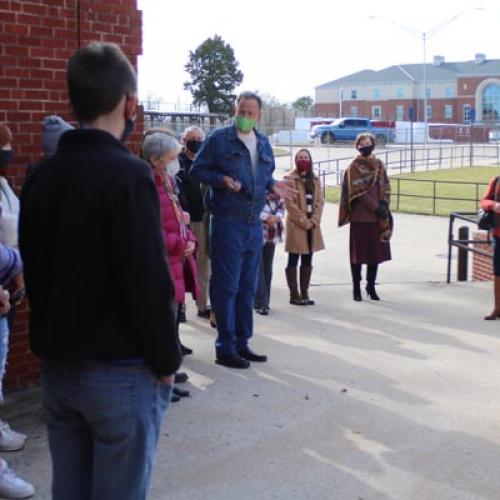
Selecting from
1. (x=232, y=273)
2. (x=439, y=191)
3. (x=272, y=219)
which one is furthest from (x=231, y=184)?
(x=439, y=191)

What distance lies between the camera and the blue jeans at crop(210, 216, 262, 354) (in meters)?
6.27

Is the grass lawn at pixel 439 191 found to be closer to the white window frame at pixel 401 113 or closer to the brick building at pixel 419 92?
the brick building at pixel 419 92

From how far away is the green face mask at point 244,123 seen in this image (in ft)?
20.4

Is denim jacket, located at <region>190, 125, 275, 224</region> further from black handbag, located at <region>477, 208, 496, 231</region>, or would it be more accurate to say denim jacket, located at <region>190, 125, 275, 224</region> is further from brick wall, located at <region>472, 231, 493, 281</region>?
brick wall, located at <region>472, 231, 493, 281</region>

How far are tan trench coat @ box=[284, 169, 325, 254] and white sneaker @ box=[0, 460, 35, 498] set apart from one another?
527cm

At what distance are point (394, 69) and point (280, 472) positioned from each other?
101 metres

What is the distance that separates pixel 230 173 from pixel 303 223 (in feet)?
9.34

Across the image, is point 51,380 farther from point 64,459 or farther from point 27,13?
point 27,13

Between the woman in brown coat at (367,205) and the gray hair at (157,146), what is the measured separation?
3969mm

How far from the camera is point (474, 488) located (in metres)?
4.27

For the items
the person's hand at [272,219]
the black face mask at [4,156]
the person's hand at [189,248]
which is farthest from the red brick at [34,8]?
the person's hand at [272,219]

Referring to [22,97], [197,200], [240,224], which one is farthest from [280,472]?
[197,200]

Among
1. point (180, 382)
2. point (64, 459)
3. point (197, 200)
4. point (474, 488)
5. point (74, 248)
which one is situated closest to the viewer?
point (74, 248)

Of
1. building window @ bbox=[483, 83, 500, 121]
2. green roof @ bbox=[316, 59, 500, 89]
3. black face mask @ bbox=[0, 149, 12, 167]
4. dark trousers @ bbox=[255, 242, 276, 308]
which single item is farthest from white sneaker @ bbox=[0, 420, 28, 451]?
green roof @ bbox=[316, 59, 500, 89]
